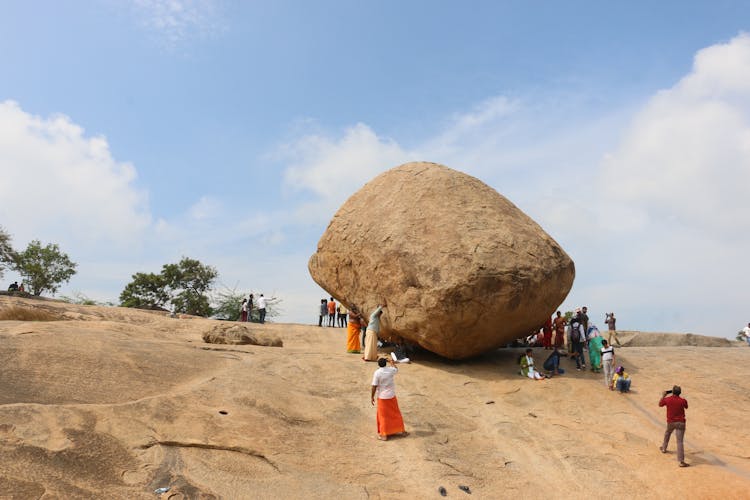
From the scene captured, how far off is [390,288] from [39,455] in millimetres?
7343

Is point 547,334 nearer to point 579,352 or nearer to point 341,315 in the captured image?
point 579,352

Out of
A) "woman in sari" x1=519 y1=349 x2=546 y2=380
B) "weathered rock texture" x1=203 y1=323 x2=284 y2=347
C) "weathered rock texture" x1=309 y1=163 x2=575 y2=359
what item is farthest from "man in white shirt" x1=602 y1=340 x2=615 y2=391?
"weathered rock texture" x1=203 y1=323 x2=284 y2=347

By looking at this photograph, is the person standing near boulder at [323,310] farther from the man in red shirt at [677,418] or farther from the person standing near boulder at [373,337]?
the man in red shirt at [677,418]

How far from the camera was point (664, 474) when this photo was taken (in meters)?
7.71

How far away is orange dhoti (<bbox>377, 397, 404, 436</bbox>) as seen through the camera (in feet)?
25.4

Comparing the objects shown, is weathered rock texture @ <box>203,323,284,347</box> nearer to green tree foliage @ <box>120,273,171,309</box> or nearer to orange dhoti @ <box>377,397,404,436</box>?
orange dhoti @ <box>377,397,404,436</box>

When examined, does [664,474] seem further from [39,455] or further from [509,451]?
[39,455]

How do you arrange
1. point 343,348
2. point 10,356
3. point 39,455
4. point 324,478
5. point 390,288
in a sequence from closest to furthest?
point 39,455 → point 324,478 → point 10,356 → point 390,288 → point 343,348

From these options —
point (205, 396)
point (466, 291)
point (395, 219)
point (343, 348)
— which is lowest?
point (205, 396)

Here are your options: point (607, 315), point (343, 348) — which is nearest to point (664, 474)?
point (343, 348)

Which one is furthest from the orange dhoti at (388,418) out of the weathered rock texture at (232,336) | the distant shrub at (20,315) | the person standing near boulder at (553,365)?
the distant shrub at (20,315)

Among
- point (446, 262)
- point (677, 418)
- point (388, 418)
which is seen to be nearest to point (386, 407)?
point (388, 418)

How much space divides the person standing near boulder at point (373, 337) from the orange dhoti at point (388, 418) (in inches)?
123

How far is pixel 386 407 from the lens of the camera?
7.81 m
